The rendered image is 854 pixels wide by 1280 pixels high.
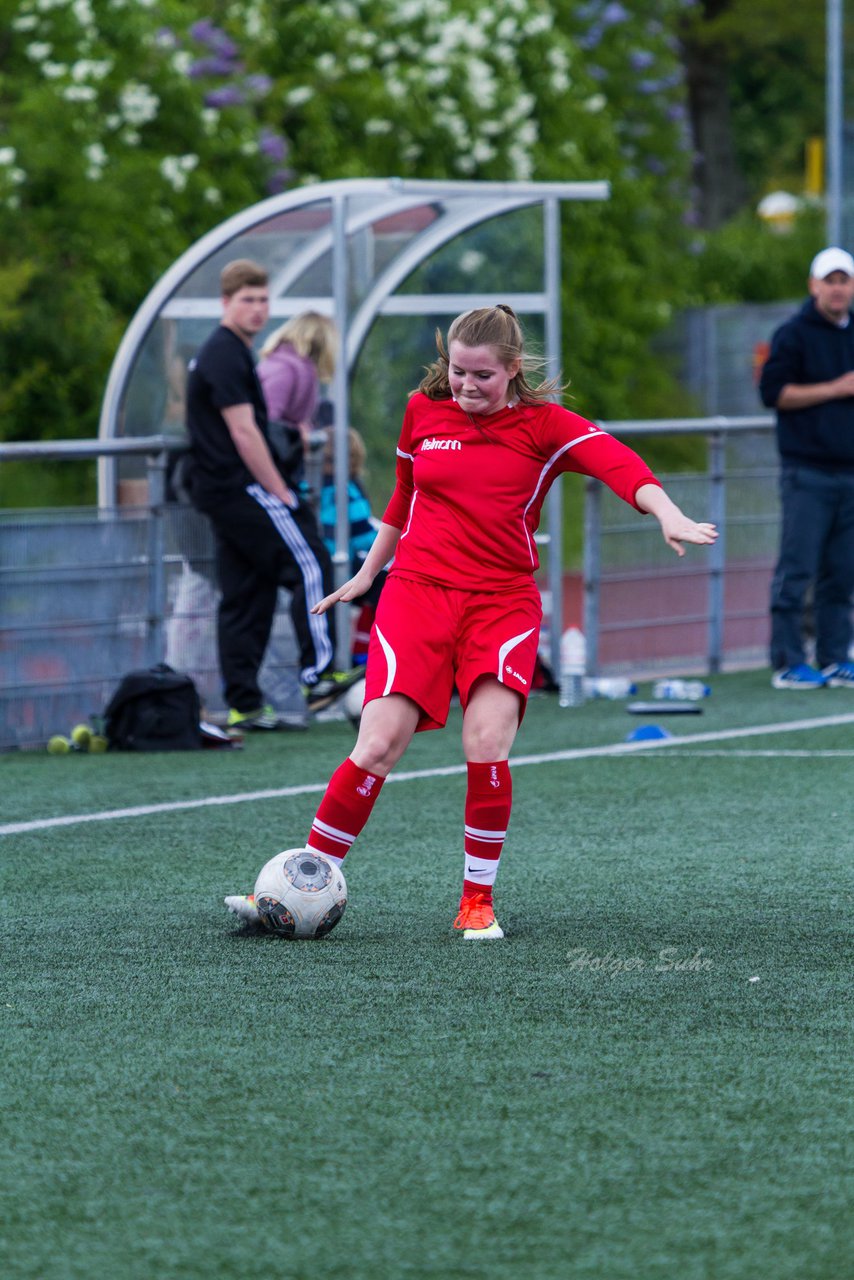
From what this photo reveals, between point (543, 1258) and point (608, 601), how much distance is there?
9.08 meters

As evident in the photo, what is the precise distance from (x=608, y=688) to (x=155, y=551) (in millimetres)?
2599

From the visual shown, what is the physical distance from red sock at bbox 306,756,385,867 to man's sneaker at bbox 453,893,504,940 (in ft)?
1.12

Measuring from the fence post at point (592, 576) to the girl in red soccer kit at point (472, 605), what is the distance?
6267mm

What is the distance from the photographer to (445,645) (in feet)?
19.4

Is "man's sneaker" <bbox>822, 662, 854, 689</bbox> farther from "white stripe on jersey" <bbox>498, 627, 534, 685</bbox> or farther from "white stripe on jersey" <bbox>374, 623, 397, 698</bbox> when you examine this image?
"white stripe on jersey" <bbox>374, 623, 397, 698</bbox>

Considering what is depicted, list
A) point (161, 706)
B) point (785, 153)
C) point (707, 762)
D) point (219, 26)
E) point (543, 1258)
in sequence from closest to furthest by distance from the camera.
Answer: point (543, 1258) → point (707, 762) → point (161, 706) → point (219, 26) → point (785, 153)

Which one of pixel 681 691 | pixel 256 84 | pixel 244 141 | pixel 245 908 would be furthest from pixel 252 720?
pixel 256 84

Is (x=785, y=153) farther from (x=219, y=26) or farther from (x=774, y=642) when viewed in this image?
(x=774, y=642)

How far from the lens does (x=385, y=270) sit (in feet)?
41.3

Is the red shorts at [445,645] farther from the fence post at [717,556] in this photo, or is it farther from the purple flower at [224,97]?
the purple flower at [224,97]

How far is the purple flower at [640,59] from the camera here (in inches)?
1145

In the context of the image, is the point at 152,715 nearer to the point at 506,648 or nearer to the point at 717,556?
the point at 717,556

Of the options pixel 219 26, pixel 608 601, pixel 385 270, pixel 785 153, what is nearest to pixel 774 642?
pixel 608 601

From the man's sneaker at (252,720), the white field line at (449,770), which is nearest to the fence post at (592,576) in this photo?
the white field line at (449,770)
